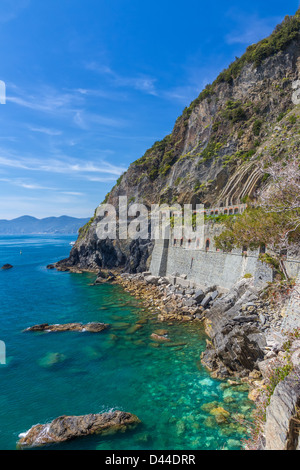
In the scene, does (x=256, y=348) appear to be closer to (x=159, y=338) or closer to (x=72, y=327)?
(x=159, y=338)

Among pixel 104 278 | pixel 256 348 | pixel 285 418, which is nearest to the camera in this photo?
pixel 285 418

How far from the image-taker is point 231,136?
4509 cm

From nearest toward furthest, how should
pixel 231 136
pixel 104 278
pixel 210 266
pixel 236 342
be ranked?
pixel 236 342
pixel 210 266
pixel 104 278
pixel 231 136

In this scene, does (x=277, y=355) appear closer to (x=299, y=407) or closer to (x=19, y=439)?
(x=299, y=407)

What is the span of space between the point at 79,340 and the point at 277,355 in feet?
48.0

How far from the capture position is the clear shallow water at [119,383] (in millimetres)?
10445

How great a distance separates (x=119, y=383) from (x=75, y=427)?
4.04m

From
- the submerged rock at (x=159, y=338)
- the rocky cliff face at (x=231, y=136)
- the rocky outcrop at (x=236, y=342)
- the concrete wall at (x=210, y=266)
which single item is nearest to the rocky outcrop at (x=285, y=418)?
the rocky outcrop at (x=236, y=342)

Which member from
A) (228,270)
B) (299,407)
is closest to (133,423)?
(299,407)

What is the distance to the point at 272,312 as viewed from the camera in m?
15.9

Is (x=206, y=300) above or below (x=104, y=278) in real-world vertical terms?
above

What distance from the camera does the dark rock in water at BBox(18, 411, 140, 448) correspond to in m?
10.3

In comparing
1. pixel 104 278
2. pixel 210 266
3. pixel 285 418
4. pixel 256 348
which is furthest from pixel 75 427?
pixel 104 278

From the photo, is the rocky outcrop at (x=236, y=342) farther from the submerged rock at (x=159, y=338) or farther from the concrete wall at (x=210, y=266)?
the submerged rock at (x=159, y=338)
